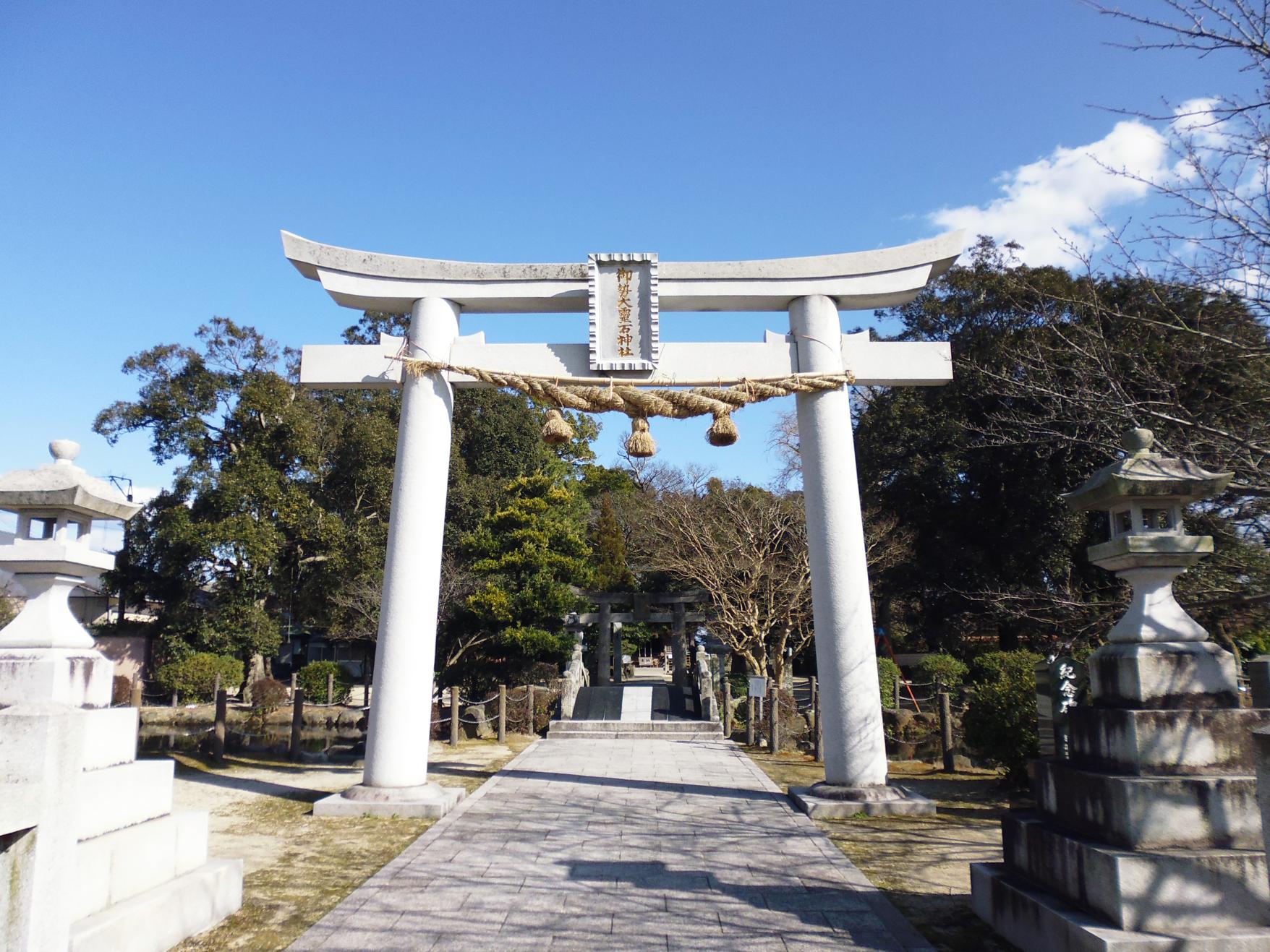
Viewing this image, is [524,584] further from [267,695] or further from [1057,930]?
[1057,930]

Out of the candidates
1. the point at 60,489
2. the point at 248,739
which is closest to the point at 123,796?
the point at 60,489

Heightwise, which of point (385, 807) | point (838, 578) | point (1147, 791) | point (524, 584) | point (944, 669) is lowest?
point (385, 807)

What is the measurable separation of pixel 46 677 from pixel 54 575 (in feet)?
2.26

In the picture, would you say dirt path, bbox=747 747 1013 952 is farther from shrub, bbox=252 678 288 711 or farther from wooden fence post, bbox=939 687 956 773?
shrub, bbox=252 678 288 711

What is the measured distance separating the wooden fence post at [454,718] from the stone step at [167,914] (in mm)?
7983

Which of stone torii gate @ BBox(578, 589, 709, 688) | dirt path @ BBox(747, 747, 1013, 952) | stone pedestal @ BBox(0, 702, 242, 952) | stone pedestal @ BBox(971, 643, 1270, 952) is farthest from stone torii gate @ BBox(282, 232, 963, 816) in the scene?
stone torii gate @ BBox(578, 589, 709, 688)

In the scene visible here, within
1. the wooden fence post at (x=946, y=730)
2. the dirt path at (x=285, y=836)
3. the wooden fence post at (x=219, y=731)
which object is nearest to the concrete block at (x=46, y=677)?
the dirt path at (x=285, y=836)

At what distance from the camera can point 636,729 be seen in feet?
48.1

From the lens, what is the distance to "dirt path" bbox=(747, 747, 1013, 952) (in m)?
4.65

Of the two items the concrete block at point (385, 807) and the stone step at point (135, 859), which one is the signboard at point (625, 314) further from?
the stone step at point (135, 859)

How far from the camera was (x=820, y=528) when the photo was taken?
7992 millimetres

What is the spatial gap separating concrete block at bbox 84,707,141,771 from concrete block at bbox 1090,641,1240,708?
5.04 meters

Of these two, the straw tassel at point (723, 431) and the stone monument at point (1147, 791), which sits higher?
the straw tassel at point (723, 431)

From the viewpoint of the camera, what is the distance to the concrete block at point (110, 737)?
4.17 metres
